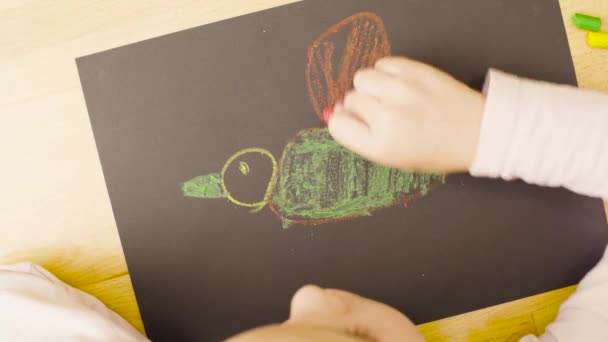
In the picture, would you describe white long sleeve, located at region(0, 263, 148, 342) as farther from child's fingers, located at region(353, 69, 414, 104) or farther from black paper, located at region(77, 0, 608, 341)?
child's fingers, located at region(353, 69, 414, 104)

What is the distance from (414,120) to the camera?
389 millimetres

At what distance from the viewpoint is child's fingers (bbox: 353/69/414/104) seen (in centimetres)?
39

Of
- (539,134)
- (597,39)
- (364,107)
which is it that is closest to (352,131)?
(364,107)

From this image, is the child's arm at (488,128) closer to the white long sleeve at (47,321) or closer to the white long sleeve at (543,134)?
the white long sleeve at (543,134)

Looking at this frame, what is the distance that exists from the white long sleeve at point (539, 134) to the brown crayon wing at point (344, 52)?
0.38 feet

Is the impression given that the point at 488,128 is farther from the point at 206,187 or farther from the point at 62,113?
the point at 62,113

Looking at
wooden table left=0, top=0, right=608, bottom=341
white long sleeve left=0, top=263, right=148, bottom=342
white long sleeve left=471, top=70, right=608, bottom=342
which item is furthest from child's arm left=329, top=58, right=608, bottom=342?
white long sleeve left=0, top=263, right=148, bottom=342

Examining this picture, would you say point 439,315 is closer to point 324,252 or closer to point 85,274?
point 324,252

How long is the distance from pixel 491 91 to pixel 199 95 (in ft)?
0.76

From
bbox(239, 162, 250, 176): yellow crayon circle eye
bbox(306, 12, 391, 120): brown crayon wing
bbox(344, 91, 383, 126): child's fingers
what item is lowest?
bbox(239, 162, 250, 176): yellow crayon circle eye

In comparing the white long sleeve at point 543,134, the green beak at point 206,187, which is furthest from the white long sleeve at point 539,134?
the green beak at point 206,187

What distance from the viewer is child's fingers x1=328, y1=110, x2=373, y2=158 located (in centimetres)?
40

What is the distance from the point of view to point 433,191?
46 cm

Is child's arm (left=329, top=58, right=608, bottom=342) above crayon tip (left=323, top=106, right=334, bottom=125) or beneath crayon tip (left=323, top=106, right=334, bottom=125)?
beneath
